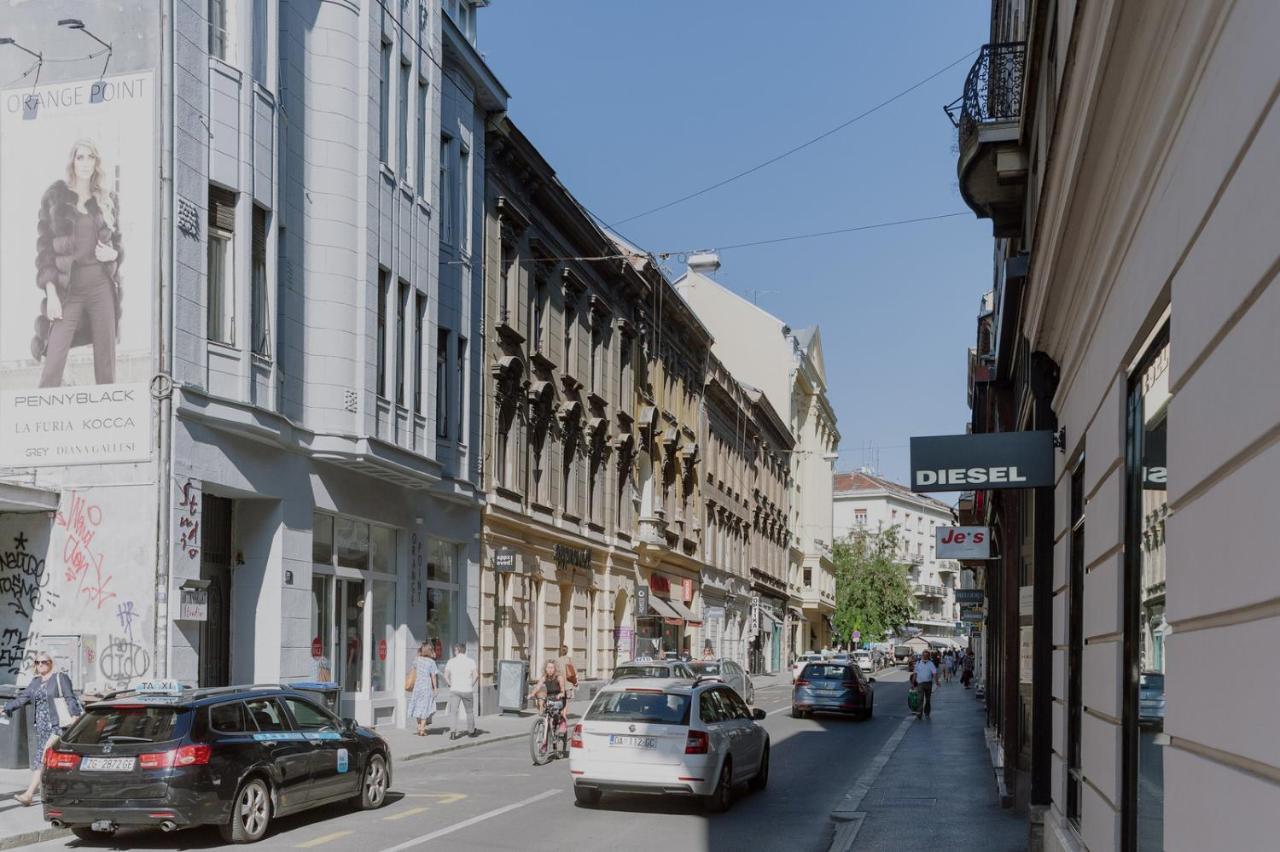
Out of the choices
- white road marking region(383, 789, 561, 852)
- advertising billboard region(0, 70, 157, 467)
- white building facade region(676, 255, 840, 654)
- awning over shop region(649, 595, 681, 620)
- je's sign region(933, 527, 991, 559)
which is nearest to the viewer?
white road marking region(383, 789, 561, 852)

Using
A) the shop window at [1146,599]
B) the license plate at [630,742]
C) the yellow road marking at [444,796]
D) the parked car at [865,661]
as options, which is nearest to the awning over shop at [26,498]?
the yellow road marking at [444,796]

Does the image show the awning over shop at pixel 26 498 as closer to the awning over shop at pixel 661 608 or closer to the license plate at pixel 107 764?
the license plate at pixel 107 764

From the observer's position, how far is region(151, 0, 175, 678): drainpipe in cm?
1938

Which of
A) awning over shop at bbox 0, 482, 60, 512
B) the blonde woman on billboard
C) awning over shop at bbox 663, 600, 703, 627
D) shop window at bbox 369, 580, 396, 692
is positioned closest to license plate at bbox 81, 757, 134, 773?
awning over shop at bbox 0, 482, 60, 512

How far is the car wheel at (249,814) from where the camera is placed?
13.5 m

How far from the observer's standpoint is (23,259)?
2072 centimetres

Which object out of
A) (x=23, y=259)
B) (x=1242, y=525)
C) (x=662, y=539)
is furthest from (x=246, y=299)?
(x=662, y=539)

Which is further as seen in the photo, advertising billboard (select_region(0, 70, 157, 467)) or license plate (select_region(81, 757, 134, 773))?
advertising billboard (select_region(0, 70, 157, 467))

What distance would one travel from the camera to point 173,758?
1300 cm

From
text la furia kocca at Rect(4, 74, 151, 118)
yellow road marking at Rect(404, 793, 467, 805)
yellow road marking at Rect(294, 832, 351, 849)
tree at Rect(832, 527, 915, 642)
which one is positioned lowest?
tree at Rect(832, 527, 915, 642)

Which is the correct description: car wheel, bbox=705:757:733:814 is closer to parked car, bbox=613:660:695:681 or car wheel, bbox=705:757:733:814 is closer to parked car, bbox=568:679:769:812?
parked car, bbox=568:679:769:812

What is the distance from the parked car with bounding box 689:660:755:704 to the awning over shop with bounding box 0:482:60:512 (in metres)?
19.0

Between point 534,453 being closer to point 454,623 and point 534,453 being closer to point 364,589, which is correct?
point 454,623

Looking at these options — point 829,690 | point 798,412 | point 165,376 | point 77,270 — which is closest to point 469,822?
point 165,376
